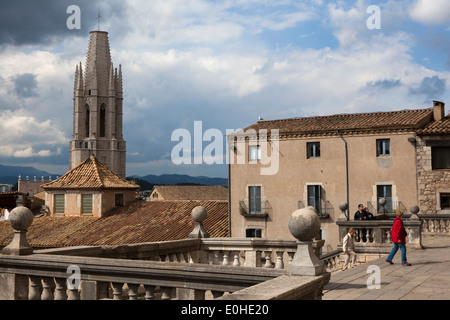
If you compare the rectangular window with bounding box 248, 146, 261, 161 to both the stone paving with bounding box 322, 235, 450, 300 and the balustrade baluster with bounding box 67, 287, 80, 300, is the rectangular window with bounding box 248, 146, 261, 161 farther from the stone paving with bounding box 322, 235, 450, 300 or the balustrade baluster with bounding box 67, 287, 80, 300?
the balustrade baluster with bounding box 67, 287, 80, 300

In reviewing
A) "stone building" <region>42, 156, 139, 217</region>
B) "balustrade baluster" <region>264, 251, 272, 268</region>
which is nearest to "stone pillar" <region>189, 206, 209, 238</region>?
"balustrade baluster" <region>264, 251, 272, 268</region>

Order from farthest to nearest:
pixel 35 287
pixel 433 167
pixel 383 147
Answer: pixel 383 147
pixel 433 167
pixel 35 287

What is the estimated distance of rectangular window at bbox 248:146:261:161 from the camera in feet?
133

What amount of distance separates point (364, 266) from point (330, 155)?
25.6 metres

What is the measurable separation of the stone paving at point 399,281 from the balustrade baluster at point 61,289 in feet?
13.5

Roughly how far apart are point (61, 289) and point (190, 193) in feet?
231


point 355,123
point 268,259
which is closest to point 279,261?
point 268,259

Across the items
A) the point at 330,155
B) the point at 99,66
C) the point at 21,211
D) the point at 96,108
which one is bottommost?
the point at 21,211

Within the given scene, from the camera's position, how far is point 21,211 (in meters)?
8.12

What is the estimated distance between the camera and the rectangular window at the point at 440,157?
1330 inches

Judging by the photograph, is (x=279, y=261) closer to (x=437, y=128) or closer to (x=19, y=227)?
(x=19, y=227)

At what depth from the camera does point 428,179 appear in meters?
34.0

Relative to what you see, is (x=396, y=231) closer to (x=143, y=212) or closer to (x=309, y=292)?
(x=309, y=292)
